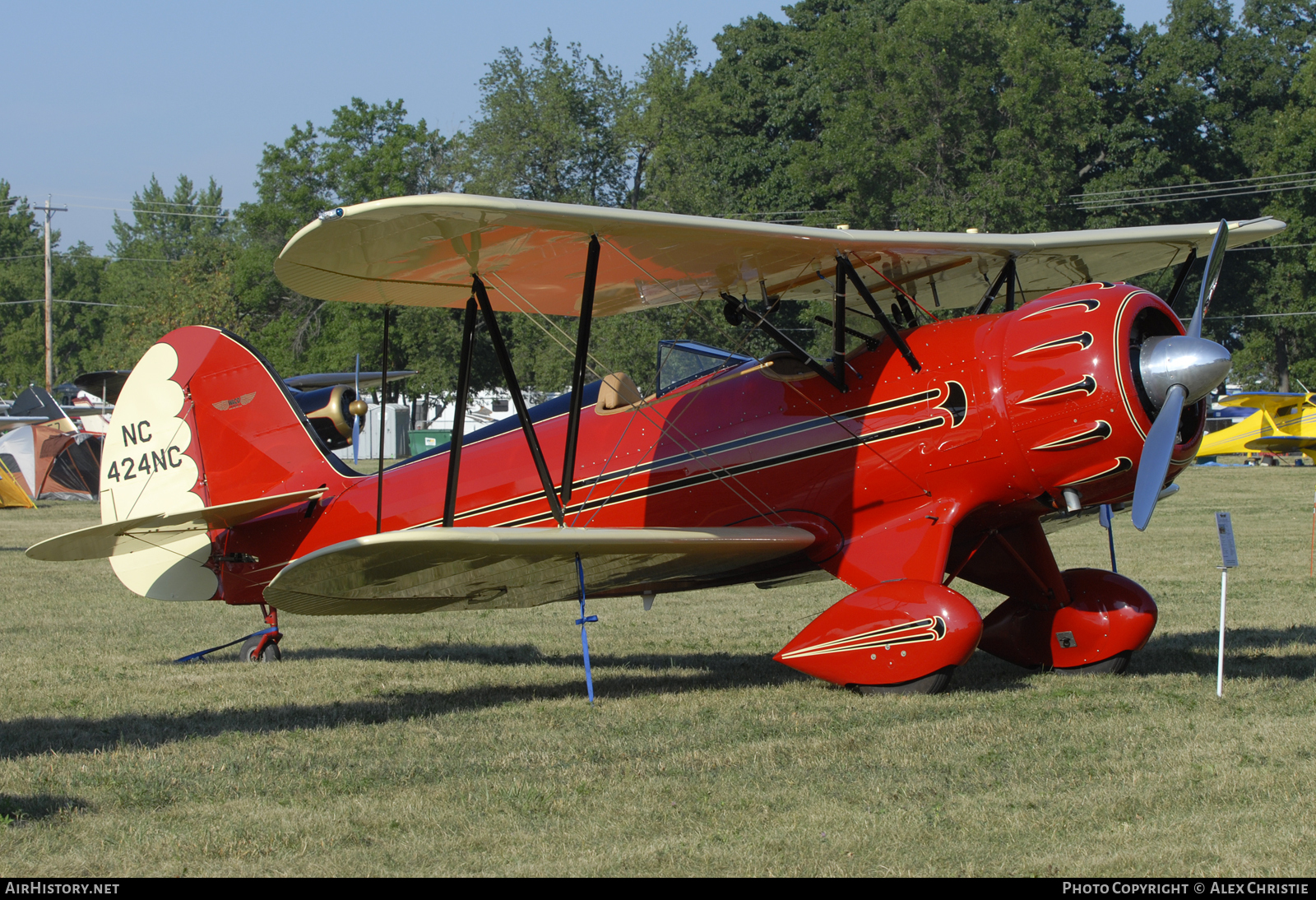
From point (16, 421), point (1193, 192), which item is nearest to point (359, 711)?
point (16, 421)

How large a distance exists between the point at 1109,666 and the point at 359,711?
4939 millimetres

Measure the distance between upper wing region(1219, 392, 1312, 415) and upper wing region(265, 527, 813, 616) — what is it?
85.8ft

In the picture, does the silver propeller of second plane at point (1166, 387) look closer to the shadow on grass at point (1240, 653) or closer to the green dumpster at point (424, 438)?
the shadow on grass at point (1240, 653)

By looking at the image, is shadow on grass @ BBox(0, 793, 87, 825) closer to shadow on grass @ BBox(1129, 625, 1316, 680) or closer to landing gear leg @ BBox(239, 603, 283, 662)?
landing gear leg @ BBox(239, 603, 283, 662)

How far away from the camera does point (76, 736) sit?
6.64m

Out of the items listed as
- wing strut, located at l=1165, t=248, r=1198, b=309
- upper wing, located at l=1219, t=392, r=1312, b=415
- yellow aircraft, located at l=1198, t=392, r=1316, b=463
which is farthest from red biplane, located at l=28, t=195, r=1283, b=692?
upper wing, located at l=1219, t=392, r=1312, b=415

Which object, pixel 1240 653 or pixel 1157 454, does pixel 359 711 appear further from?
pixel 1240 653

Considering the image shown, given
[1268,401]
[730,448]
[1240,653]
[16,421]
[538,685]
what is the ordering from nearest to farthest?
[730,448] → [538,685] → [1240,653] → [16,421] → [1268,401]

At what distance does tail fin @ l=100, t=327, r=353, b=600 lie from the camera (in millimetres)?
9445

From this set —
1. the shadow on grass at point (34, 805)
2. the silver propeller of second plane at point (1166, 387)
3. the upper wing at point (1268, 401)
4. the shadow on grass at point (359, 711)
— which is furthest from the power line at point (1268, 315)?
the shadow on grass at point (34, 805)

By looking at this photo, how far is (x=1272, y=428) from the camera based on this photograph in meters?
31.9

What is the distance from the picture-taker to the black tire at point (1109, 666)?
25.5ft
